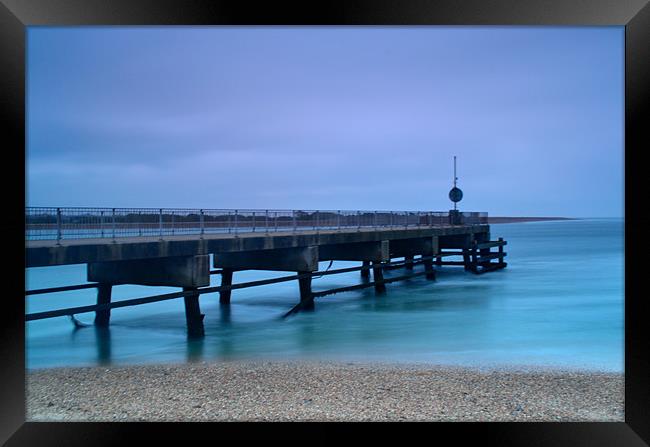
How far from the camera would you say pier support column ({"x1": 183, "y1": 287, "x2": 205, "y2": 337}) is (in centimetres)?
1198

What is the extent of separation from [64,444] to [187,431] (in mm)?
1056

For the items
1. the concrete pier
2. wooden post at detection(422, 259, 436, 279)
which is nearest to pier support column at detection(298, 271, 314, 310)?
the concrete pier

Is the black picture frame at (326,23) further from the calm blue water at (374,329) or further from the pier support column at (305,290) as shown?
the pier support column at (305,290)

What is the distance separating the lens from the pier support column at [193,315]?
12.0m

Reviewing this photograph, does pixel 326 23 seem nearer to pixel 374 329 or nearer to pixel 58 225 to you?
pixel 58 225

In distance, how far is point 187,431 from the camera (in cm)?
524

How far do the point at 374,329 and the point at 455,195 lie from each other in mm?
18112

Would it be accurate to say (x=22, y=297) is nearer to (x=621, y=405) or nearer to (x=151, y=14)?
(x=151, y=14)

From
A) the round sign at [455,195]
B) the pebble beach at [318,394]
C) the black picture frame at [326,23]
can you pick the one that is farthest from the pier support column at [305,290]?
the round sign at [455,195]

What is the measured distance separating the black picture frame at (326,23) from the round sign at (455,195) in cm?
2652

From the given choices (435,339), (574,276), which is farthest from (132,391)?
(574,276)

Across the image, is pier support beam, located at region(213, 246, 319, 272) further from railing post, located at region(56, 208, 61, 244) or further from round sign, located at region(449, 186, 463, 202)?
round sign, located at region(449, 186, 463, 202)

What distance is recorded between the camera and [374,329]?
15.2m

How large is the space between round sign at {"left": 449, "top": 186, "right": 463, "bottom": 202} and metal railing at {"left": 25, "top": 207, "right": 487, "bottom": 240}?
11387 millimetres
